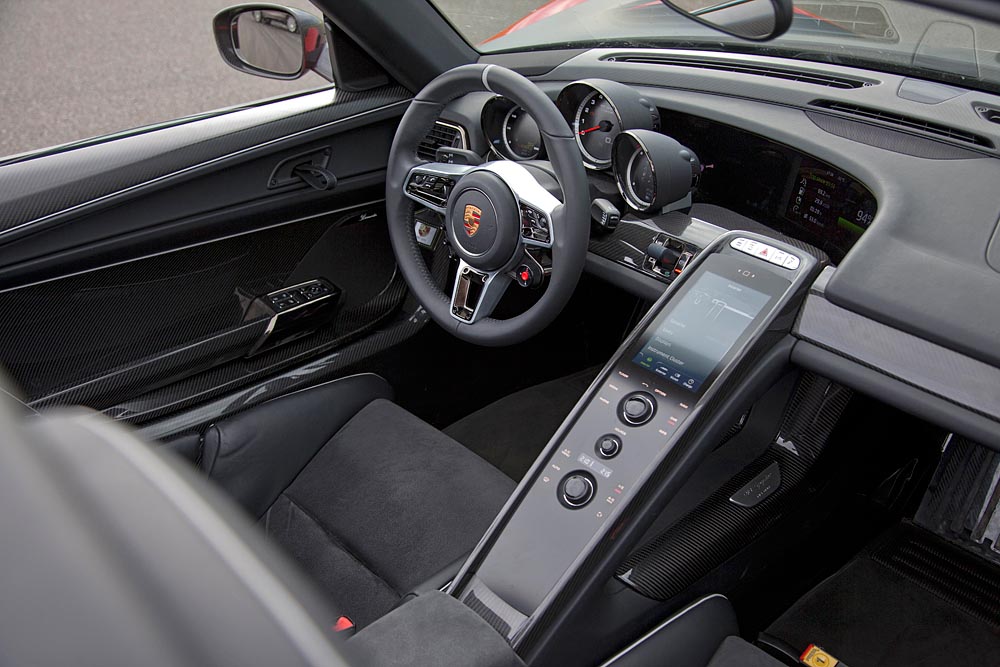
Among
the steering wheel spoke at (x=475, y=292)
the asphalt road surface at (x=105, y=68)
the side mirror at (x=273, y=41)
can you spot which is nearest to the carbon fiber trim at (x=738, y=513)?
the steering wheel spoke at (x=475, y=292)

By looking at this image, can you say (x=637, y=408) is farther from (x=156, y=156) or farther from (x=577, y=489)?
(x=156, y=156)

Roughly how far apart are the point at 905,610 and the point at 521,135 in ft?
4.55

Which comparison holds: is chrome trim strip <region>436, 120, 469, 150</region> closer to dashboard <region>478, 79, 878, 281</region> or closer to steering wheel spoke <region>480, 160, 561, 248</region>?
dashboard <region>478, 79, 878, 281</region>

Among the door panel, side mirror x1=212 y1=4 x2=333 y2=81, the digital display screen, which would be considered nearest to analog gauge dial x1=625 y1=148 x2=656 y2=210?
the digital display screen

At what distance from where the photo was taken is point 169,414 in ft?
6.40

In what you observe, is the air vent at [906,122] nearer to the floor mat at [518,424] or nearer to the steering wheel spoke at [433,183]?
the steering wheel spoke at [433,183]

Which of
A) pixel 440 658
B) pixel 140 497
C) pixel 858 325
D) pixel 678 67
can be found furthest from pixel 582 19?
pixel 140 497

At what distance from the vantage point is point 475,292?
77.3 inches

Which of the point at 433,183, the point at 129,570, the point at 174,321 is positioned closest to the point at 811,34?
the point at 433,183

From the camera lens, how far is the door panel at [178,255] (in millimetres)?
1741

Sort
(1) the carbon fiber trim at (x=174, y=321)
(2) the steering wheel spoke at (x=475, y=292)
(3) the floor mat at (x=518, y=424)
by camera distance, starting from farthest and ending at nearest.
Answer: (3) the floor mat at (x=518, y=424), (2) the steering wheel spoke at (x=475, y=292), (1) the carbon fiber trim at (x=174, y=321)

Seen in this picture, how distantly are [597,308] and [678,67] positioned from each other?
76cm

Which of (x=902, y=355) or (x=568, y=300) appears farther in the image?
(x=568, y=300)

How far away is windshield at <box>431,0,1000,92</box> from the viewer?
5.87 feet
